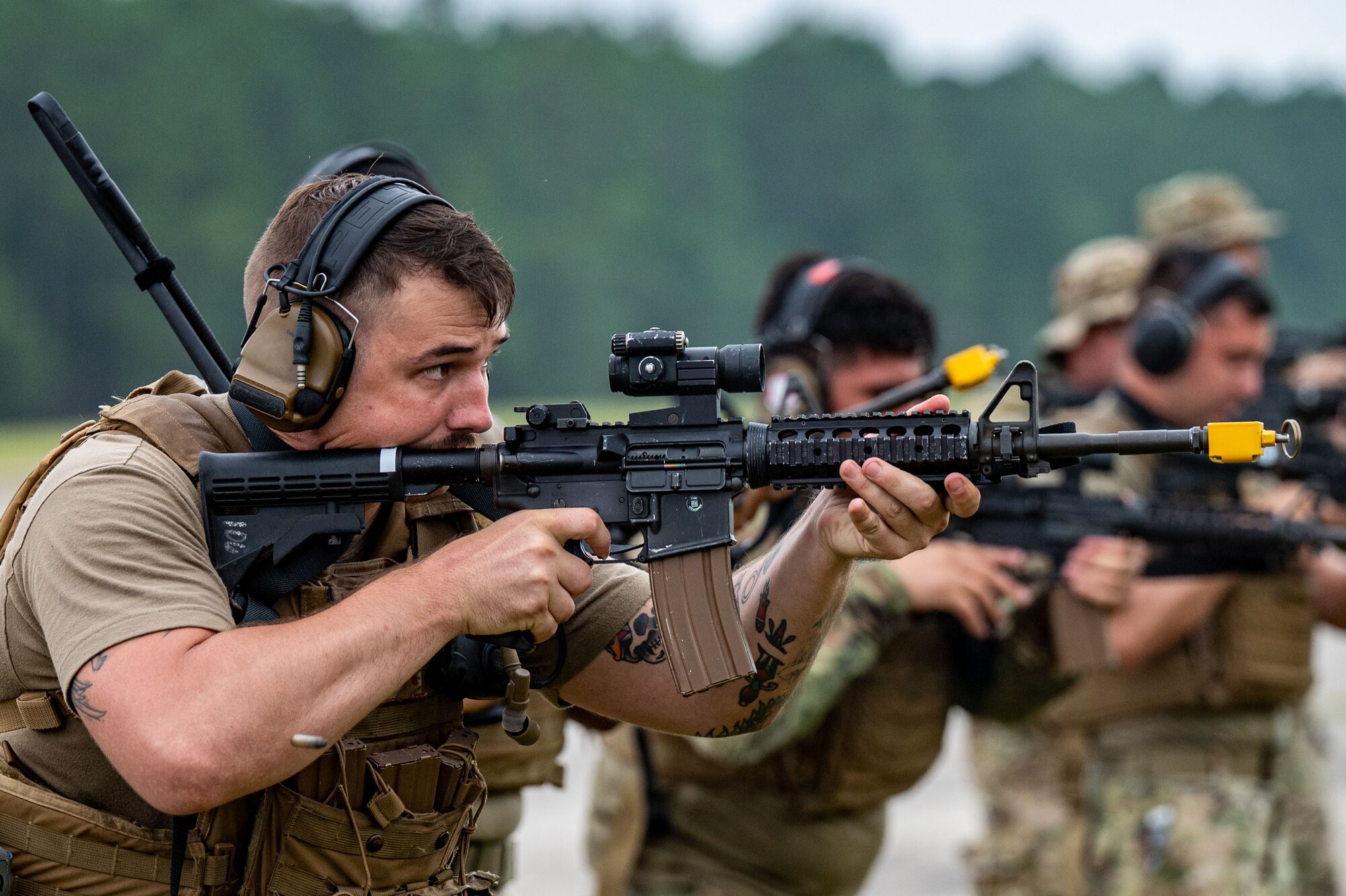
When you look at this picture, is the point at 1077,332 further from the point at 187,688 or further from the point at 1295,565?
the point at 187,688

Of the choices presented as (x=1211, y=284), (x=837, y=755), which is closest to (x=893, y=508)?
(x=837, y=755)

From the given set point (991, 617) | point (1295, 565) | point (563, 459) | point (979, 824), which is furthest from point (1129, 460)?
point (979, 824)

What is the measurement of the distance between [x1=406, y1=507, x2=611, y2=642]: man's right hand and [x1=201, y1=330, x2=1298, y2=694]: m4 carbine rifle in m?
0.12

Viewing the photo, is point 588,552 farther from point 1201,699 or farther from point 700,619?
point 1201,699

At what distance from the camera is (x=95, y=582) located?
280 cm

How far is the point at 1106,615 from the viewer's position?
6074mm

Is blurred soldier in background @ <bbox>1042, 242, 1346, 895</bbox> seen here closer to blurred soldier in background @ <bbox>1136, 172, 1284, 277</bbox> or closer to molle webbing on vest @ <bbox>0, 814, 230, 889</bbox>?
blurred soldier in background @ <bbox>1136, 172, 1284, 277</bbox>

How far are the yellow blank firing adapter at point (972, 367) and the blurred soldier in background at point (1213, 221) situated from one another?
6437 mm

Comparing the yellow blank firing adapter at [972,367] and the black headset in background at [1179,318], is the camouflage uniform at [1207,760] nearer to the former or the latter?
the black headset in background at [1179,318]

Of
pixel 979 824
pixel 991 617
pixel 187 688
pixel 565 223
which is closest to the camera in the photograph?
pixel 187 688

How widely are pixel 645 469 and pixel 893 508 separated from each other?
50 centimetres

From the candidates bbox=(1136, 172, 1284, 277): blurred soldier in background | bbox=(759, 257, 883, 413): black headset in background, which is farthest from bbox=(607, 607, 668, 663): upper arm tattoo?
bbox=(1136, 172, 1284, 277): blurred soldier in background

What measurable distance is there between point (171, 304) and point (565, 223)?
35.3 meters

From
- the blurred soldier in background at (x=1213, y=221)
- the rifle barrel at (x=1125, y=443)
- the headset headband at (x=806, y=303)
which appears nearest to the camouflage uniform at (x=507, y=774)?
the headset headband at (x=806, y=303)
